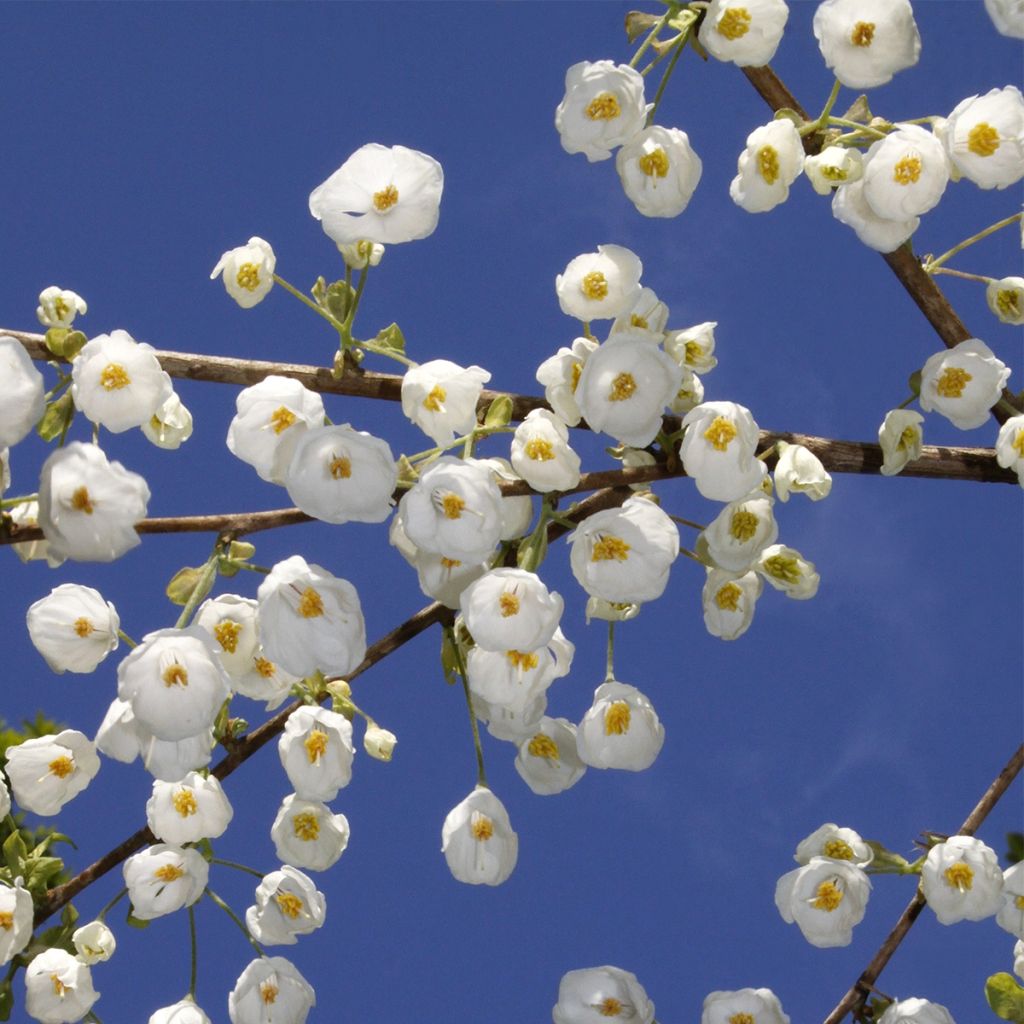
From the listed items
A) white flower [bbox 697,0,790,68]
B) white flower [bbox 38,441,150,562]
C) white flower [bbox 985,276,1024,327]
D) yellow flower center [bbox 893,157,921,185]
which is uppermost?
white flower [bbox 697,0,790,68]

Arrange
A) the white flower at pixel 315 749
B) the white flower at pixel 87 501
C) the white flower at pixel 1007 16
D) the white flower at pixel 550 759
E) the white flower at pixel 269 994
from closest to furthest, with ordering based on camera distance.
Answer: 1. the white flower at pixel 87 501
2. the white flower at pixel 315 749
3. the white flower at pixel 1007 16
4. the white flower at pixel 550 759
5. the white flower at pixel 269 994

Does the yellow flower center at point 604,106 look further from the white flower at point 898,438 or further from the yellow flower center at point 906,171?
the white flower at point 898,438

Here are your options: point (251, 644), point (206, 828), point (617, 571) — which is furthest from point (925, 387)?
point (206, 828)

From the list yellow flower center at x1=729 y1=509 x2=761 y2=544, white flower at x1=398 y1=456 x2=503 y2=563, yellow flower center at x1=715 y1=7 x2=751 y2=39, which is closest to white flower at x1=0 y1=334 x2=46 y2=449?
white flower at x1=398 y1=456 x2=503 y2=563

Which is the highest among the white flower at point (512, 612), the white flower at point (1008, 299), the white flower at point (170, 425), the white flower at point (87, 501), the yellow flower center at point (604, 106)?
the yellow flower center at point (604, 106)

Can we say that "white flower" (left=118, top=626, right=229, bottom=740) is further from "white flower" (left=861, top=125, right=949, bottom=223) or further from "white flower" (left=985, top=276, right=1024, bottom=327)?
"white flower" (left=985, top=276, right=1024, bottom=327)

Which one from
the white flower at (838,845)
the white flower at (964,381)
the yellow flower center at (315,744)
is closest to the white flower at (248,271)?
the yellow flower center at (315,744)
